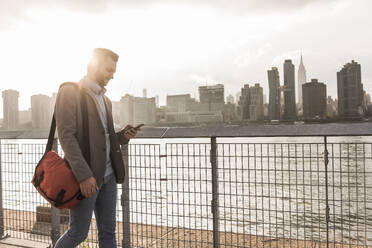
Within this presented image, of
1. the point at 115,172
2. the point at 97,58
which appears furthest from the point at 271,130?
the point at 97,58

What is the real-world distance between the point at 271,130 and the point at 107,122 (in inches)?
60.3

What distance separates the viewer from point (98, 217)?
8.70 ft

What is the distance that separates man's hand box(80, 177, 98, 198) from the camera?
89.5 inches

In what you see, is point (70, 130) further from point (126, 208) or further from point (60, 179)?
point (126, 208)

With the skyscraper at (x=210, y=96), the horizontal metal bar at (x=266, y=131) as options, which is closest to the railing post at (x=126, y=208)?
the horizontal metal bar at (x=266, y=131)

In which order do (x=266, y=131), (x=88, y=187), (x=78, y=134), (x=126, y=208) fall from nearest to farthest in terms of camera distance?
(x=88, y=187) → (x=78, y=134) → (x=266, y=131) → (x=126, y=208)

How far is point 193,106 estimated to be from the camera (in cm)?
6034

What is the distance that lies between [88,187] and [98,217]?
49 centimetres

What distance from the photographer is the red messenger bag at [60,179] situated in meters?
2.29

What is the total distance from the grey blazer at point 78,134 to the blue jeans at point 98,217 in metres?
0.17

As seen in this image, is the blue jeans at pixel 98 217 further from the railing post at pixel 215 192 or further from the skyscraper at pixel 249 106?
the skyscraper at pixel 249 106

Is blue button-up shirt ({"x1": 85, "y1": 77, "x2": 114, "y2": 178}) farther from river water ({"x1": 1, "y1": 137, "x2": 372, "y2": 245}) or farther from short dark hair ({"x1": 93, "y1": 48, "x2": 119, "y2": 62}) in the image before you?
river water ({"x1": 1, "y1": 137, "x2": 372, "y2": 245})

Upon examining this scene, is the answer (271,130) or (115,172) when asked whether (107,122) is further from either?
(271,130)

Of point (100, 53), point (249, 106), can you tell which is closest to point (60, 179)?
point (100, 53)
